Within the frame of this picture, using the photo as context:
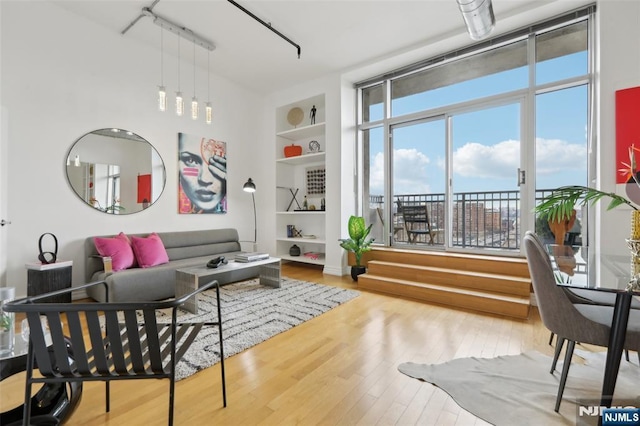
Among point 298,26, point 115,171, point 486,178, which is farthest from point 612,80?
point 115,171

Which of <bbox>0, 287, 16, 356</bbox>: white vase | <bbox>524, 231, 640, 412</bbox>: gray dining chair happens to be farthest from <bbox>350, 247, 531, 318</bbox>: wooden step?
<bbox>0, 287, 16, 356</bbox>: white vase

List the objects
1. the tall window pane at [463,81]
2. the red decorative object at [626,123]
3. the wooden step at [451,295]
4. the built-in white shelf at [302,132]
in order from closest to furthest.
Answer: the red decorative object at [626,123], the wooden step at [451,295], the tall window pane at [463,81], the built-in white shelf at [302,132]

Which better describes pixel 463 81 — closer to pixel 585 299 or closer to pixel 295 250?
pixel 585 299

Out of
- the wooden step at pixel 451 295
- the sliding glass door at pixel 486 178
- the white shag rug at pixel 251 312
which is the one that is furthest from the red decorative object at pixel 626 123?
the white shag rug at pixel 251 312

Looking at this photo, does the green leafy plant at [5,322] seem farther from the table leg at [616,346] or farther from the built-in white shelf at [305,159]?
the built-in white shelf at [305,159]

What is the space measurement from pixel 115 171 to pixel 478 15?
444 cm

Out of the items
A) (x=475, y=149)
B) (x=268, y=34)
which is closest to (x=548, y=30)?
(x=475, y=149)

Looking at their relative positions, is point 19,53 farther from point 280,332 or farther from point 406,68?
point 406,68

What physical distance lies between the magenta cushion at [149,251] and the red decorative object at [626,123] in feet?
16.4

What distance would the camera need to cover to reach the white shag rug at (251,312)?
2.16 metres

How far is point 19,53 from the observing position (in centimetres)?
312

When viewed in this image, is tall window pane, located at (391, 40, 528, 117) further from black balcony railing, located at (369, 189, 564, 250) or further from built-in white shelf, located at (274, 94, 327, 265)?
built-in white shelf, located at (274, 94, 327, 265)

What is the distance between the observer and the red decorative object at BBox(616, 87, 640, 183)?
106 inches

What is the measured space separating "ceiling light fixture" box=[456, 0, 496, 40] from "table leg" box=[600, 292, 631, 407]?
2508 mm
